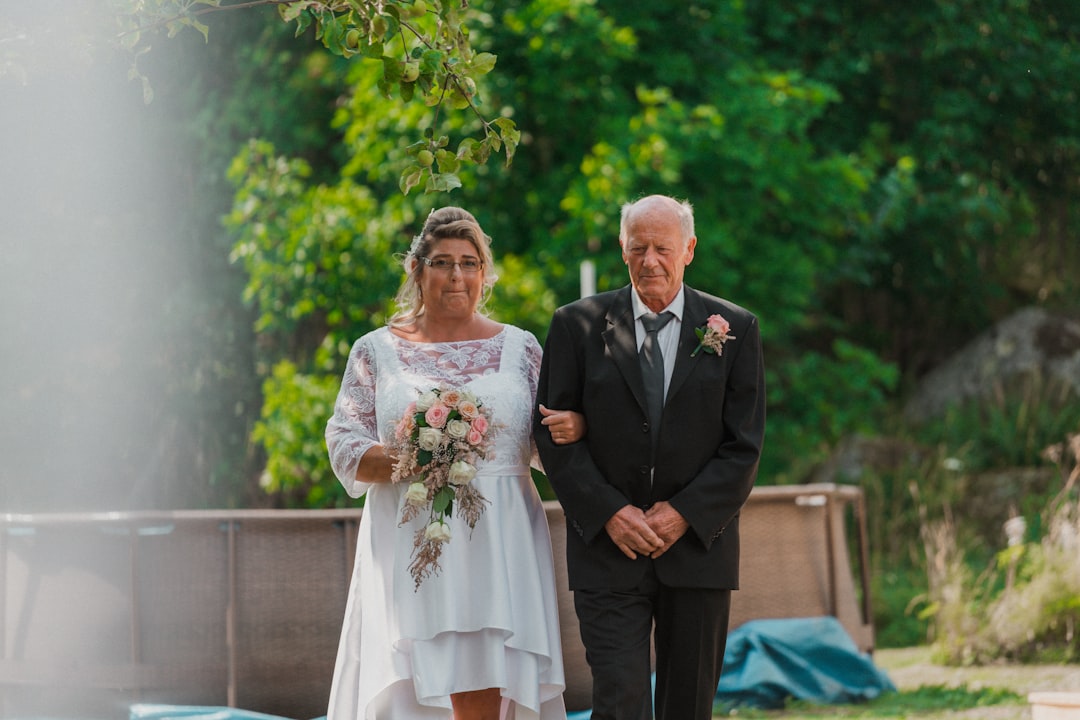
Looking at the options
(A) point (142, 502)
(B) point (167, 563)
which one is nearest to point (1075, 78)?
(A) point (142, 502)

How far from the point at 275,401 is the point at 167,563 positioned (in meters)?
3.61

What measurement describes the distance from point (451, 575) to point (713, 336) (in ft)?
3.59

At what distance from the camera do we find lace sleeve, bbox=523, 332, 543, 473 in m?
4.50

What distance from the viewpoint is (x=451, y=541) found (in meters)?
4.32

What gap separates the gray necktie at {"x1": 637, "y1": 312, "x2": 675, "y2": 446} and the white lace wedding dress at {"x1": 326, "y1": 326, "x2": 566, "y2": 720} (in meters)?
0.48

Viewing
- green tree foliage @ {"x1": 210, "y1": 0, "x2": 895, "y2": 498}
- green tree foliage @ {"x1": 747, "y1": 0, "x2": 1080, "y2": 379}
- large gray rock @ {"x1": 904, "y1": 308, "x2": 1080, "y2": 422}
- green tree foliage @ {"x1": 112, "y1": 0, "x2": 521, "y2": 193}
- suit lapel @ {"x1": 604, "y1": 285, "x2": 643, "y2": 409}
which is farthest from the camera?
large gray rock @ {"x1": 904, "y1": 308, "x2": 1080, "y2": 422}

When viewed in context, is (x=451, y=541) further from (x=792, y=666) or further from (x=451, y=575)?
(x=792, y=666)

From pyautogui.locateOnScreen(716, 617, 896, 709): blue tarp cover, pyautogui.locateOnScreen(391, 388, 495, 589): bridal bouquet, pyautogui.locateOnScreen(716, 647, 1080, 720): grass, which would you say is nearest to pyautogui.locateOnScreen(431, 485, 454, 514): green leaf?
pyautogui.locateOnScreen(391, 388, 495, 589): bridal bouquet

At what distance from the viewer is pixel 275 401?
1002cm

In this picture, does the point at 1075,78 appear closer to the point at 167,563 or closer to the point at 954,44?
the point at 954,44

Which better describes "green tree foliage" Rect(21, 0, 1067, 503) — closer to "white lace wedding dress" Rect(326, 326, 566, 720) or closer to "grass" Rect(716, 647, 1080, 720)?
"grass" Rect(716, 647, 1080, 720)

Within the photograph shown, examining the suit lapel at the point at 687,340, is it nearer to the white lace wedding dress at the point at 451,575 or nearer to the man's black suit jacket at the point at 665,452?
the man's black suit jacket at the point at 665,452

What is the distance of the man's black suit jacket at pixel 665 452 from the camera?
4.07m

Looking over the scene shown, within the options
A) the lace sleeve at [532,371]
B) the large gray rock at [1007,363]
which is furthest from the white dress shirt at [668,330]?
the large gray rock at [1007,363]
